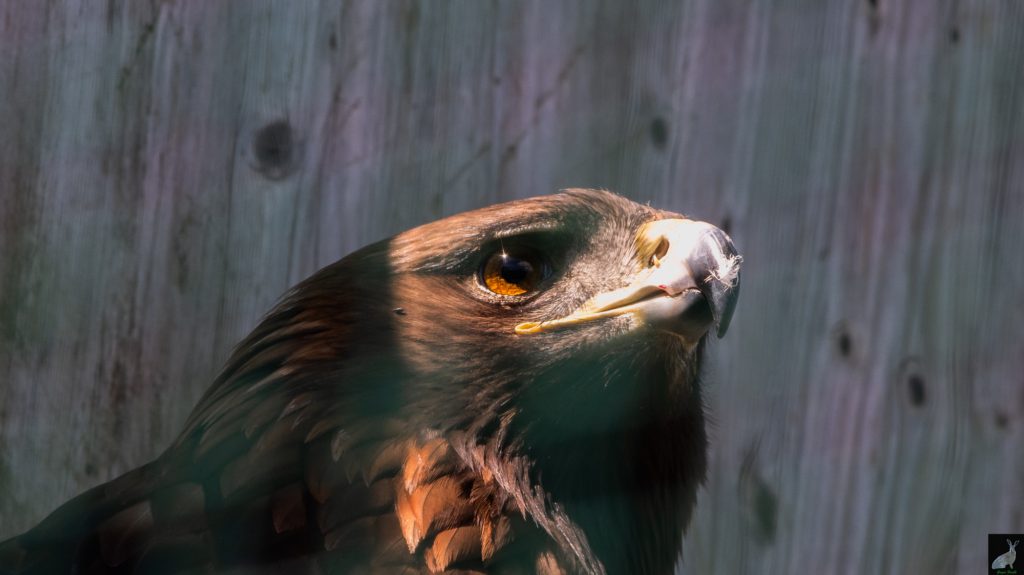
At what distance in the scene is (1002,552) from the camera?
7.77ft

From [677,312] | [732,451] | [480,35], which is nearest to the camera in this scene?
[677,312]

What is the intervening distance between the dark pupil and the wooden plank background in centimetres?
62

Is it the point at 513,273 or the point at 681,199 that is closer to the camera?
the point at 513,273

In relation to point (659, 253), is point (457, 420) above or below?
below

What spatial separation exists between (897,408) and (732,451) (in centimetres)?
51

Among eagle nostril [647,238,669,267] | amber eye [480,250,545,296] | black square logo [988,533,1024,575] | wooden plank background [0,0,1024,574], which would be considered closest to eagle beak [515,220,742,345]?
eagle nostril [647,238,669,267]

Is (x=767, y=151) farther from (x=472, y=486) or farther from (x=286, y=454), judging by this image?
(x=286, y=454)

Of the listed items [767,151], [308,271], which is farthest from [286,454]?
[767,151]

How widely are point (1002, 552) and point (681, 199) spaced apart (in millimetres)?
1440

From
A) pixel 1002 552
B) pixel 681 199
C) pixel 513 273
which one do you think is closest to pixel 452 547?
pixel 513 273

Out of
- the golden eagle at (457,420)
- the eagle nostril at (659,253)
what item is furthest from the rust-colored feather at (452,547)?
the eagle nostril at (659,253)

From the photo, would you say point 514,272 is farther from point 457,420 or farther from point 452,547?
point 452,547

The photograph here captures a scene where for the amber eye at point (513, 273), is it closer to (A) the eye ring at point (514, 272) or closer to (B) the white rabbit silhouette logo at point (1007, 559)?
(A) the eye ring at point (514, 272)

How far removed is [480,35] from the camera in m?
2.22
